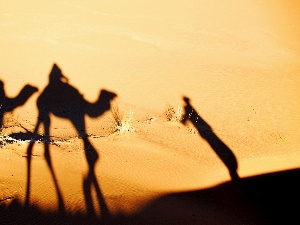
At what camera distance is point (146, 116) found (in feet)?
29.2

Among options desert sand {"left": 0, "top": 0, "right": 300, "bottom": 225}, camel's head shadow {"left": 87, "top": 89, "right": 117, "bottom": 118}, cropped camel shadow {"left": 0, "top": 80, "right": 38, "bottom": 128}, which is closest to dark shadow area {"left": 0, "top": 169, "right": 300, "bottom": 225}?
desert sand {"left": 0, "top": 0, "right": 300, "bottom": 225}

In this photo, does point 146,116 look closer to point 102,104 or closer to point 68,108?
point 102,104

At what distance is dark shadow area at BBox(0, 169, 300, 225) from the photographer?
14.8ft

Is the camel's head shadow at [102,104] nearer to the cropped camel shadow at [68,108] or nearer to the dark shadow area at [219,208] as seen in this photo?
the cropped camel shadow at [68,108]

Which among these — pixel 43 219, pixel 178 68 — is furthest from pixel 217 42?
pixel 43 219

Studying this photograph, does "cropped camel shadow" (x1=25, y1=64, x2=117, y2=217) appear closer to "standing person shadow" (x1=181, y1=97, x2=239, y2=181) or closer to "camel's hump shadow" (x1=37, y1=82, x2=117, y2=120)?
"camel's hump shadow" (x1=37, y1=82, x2=117, y2=120)

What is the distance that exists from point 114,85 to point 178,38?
554 centimetres

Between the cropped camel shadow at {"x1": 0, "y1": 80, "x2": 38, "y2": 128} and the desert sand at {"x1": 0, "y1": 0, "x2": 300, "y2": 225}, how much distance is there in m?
0.07

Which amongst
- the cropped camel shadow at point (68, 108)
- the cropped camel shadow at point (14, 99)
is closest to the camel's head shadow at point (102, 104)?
the cropped camel shadow at point (68, 108)

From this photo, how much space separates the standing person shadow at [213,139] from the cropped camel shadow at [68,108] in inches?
89.4

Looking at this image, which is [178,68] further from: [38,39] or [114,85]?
[38,39]

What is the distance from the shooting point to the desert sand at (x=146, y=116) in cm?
518

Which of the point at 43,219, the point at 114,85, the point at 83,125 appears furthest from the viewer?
the point at 114,85

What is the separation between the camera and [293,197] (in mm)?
6355
